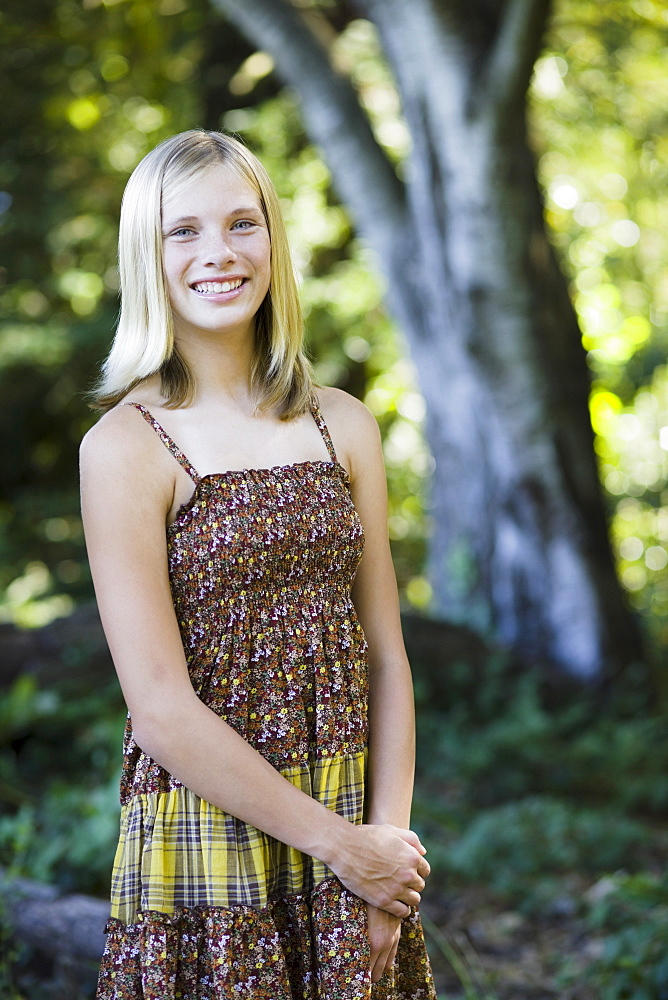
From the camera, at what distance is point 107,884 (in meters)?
3.27

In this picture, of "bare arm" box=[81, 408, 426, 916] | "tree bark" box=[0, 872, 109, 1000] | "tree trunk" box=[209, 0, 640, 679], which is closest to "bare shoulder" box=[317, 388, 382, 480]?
"bare arm" box=[81, 408, 426, 916]

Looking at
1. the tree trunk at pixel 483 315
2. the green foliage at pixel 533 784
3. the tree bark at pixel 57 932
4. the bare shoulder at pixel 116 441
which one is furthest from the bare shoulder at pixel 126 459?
the tree trunk at pixel 483 315

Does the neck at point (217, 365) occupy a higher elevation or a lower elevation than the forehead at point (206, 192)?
lower

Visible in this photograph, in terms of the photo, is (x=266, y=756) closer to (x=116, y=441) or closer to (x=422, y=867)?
(x=422, y=867)

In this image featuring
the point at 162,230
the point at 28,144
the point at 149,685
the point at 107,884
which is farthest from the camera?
the point at 28,144

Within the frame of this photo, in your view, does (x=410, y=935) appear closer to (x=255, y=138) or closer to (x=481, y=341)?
(x=481, y=341)

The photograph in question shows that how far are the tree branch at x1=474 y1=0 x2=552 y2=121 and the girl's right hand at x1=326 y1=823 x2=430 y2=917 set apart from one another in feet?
11.7

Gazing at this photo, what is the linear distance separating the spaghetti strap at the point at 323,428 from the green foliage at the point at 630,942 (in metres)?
1.70

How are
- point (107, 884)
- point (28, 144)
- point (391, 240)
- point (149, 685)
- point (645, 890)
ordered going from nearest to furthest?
point (149, 685) < point (645, 890) < point (107, 884) < point (391, 240) < point (28, 144)

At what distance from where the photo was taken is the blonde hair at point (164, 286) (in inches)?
65.7

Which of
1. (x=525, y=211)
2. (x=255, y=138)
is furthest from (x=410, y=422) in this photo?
(x=525, y=211)

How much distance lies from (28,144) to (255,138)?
6.06 feet

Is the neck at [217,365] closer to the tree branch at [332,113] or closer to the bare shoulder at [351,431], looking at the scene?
the bare shoulder at [351,431]

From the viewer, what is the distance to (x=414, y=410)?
8656 millimetres
